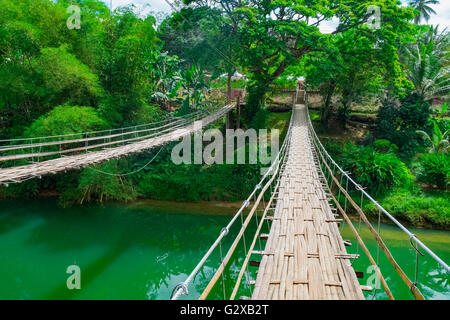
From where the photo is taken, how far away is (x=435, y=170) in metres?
8.39

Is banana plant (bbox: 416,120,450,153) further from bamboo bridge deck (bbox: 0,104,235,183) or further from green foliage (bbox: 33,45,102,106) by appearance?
green foliage (bbox: 33,45,102,106)

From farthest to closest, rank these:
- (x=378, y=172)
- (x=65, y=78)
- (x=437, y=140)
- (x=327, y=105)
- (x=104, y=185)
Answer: (x=327, y=105) < (x=437, y=140) < (x=104, y=185) < (x=378, y=172) < (x=65, y=78)

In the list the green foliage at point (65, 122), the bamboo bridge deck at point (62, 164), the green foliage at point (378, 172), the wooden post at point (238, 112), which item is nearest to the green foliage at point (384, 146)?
the green foliage at point (378, 172)

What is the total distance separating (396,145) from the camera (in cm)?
988

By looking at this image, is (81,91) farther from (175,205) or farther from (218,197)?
(218,197)

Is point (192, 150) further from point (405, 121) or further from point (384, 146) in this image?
point (405, 121)

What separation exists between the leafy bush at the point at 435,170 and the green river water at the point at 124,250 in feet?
5.90

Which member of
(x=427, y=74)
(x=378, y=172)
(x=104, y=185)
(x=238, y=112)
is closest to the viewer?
(x=378, y=172)

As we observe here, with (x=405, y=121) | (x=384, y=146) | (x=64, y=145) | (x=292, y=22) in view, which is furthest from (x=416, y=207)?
(x=64, y=145)

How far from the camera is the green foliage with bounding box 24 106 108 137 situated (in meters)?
7.39

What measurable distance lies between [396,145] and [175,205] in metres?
7.40

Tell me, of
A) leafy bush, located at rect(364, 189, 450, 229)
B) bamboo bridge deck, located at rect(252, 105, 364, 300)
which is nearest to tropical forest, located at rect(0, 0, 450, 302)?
leafy bush, located at rect(364, 189, 450, 229)

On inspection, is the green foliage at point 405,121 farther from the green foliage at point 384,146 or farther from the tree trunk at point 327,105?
the tree trunk at point 327,105

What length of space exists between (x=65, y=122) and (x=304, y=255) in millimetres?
7020
